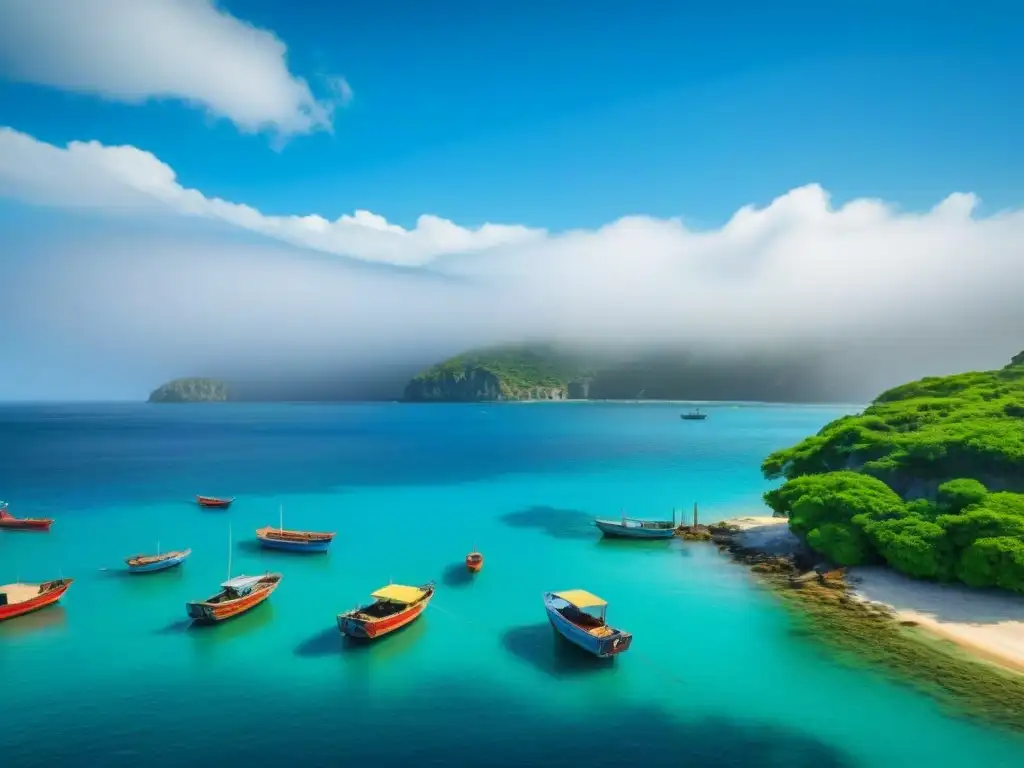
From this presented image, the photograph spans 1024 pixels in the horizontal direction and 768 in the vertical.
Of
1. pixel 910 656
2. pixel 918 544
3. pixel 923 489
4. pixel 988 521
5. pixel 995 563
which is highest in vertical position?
pixel 923 489

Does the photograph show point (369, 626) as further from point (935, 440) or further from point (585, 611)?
point (935, 440)

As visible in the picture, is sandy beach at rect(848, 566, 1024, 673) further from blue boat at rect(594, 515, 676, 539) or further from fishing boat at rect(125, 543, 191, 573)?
fishing boat at rect(125, 543, 191, 573)

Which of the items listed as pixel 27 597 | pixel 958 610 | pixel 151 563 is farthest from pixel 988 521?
pixel 27 597

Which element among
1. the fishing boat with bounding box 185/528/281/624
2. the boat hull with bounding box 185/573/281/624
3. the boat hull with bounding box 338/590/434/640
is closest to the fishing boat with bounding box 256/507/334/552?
the fishing boat with bounding box 185/528/281/624

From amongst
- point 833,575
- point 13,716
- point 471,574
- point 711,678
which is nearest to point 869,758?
point 711,678

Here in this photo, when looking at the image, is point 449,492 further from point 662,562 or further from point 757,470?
point 757,470

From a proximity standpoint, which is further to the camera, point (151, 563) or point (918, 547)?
point (151, 563)
